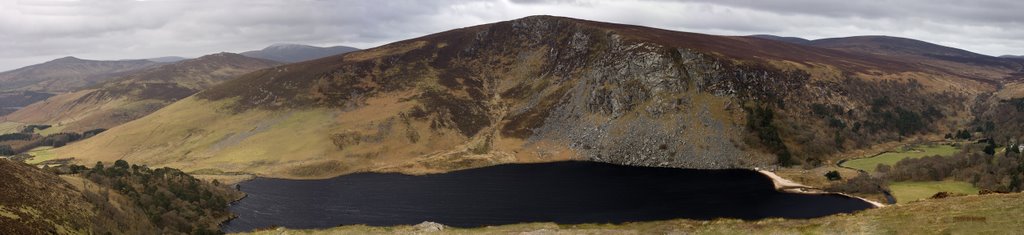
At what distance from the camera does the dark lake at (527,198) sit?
344 feet

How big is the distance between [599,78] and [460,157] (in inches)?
2210

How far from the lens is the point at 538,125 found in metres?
186

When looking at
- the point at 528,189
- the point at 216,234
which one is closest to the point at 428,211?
the point at 528,189

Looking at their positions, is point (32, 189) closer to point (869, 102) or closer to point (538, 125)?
point (538, 125)

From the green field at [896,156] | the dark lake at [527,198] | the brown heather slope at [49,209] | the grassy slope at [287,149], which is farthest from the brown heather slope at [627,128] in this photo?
the brown heather slope at [49,209]

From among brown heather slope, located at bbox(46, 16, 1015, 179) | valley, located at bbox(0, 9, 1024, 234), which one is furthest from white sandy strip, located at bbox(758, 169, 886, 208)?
brown heather slope, located at bbox(46, 16, 1015, 179)

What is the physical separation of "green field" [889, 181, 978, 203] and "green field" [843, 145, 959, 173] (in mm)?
14850

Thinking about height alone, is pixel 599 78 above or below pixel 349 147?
above

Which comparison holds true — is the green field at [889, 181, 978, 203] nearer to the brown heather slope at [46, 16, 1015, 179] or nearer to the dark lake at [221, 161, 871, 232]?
the dark lake at [221, 161, 871, 232]

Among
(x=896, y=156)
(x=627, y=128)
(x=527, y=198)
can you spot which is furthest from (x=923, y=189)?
(x=527, y=198)

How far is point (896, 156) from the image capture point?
151125 mm

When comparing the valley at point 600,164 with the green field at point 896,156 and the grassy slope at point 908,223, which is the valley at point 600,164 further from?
the green field at point 896,156

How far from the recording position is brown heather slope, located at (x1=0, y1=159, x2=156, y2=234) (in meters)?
49.2

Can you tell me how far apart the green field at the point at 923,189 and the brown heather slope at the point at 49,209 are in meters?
130
